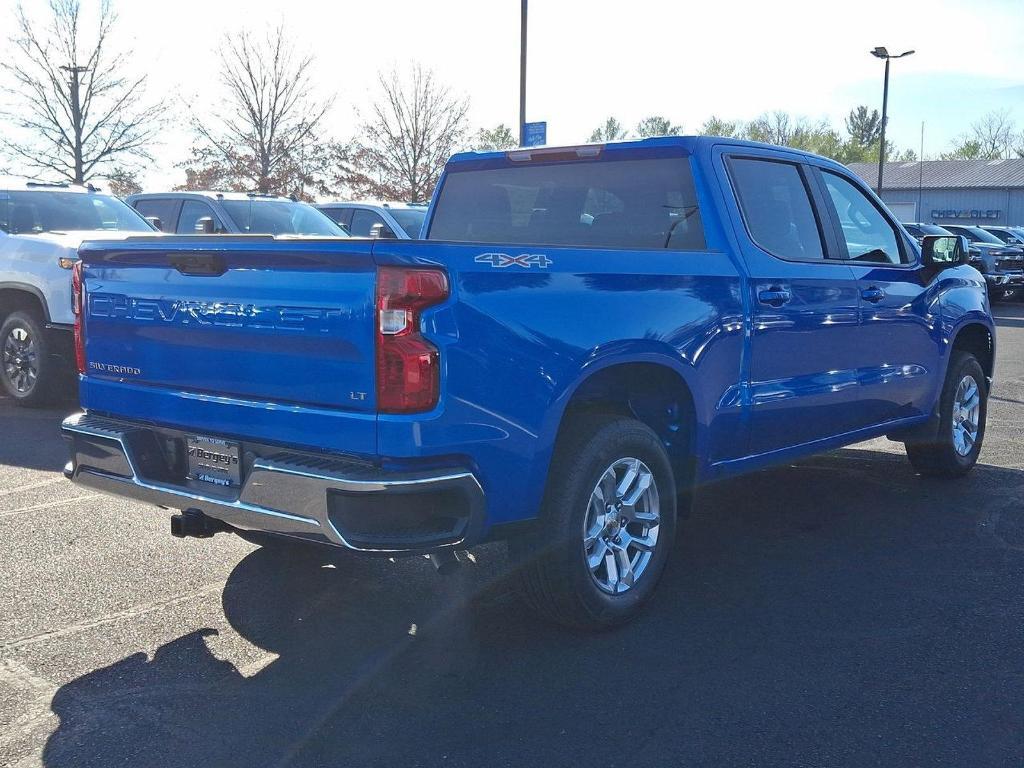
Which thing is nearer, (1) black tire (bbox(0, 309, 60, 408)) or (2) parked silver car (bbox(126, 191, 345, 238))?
(1) black tire (bbox(0, 309, 60, 408))

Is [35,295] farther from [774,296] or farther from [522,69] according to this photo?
[522,69]

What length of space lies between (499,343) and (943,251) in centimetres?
391

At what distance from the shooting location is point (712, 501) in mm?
6516

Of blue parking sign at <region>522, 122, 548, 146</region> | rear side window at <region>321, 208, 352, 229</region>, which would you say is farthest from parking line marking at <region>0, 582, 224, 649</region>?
blue parking sign at <region>522, 122, 548, 146</region>

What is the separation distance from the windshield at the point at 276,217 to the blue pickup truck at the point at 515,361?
22.2ft

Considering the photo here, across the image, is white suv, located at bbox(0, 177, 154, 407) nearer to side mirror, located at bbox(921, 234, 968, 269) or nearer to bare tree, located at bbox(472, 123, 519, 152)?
side mirror, located at bbox(921, 234, 968, 269)

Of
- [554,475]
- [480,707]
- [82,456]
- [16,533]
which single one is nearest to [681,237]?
[554,475]

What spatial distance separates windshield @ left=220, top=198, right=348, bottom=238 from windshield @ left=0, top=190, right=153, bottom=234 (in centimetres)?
180

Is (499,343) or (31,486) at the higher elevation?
(499,343)

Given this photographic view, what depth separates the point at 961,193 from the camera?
77.4 m

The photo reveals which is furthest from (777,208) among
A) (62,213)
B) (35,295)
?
(62,213)

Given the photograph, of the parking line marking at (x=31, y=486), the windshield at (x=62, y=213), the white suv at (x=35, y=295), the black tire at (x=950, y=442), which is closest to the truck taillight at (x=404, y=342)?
the parking line marking at (x=31, y=486)

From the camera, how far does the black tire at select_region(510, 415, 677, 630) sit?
4000 mm

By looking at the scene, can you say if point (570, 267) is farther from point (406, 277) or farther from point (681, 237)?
point (681, 237)
